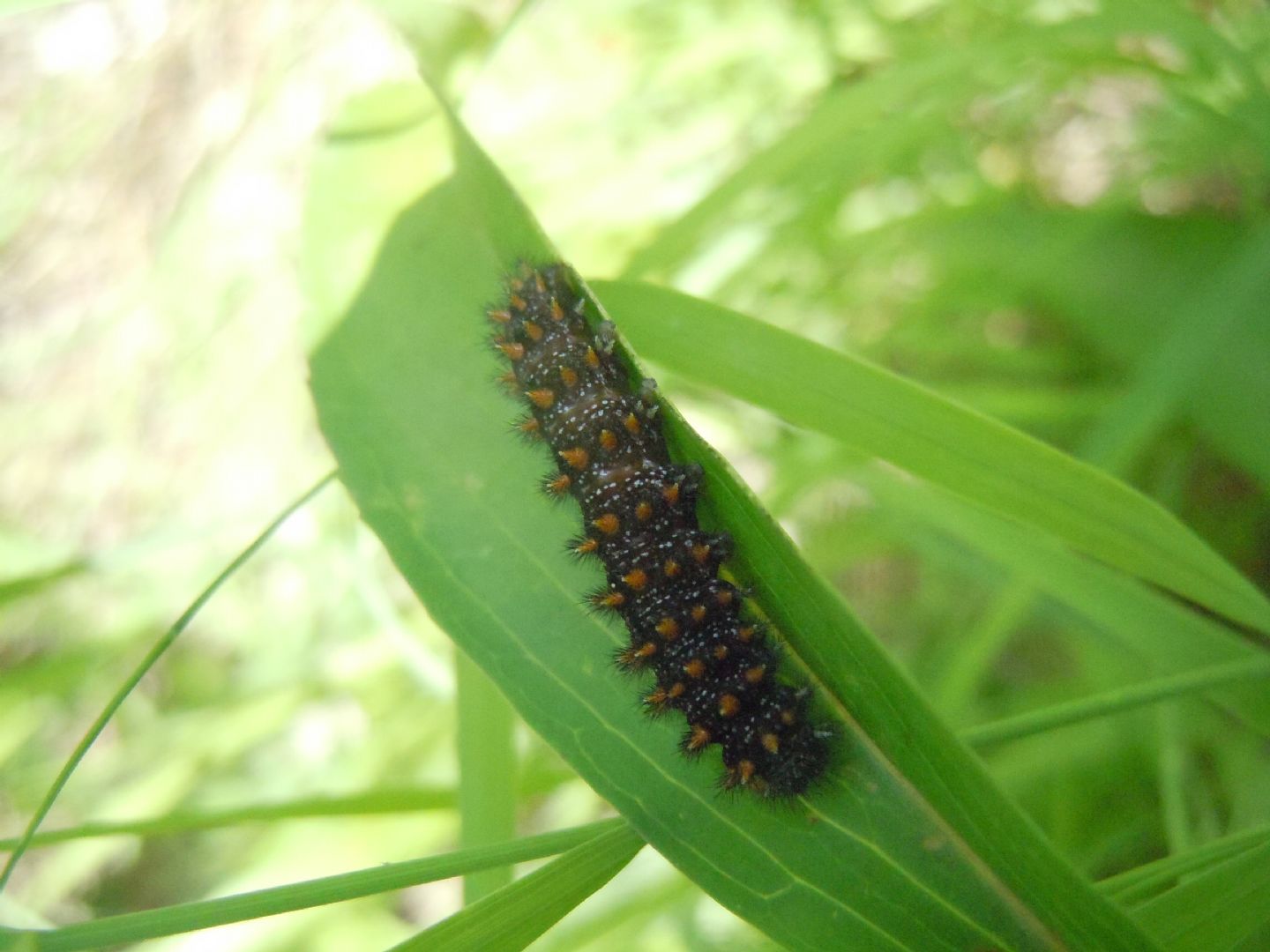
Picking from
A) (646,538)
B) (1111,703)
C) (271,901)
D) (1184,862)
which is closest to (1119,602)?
(1111,703)

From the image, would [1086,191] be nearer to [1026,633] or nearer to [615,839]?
[1026,633]

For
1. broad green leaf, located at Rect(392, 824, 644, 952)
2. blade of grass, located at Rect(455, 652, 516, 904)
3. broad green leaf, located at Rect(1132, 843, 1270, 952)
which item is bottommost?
broad green leaf, located at Rect(1132, 843, 1270, 952)

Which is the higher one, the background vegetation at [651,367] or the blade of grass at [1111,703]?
the background vegetation at [651,367]

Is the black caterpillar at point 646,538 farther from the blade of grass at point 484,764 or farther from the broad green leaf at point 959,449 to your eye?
the blade of grass at point 484,764

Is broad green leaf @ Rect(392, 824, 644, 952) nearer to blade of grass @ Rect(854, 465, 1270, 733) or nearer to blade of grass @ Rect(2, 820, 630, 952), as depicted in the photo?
blade of grass @ Rect(2, 820, 630, 952)

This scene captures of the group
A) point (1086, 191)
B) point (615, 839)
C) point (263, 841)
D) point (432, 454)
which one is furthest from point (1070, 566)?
point (263, 841)

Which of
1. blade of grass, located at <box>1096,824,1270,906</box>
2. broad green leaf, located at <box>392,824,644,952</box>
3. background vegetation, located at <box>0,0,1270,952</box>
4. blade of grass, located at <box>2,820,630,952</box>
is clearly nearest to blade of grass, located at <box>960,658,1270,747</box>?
background vegetation, located at <box>0,0,1270,952</box>

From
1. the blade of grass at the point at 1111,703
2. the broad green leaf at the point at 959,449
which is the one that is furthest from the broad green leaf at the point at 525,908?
the broad green leaf at the point at 959,449
